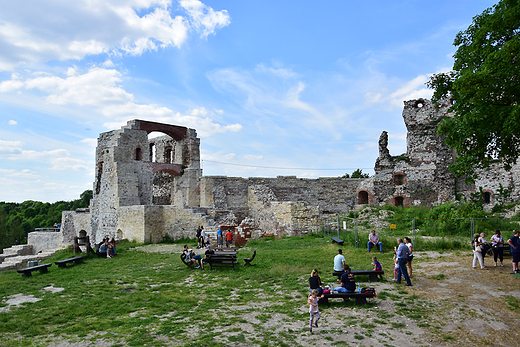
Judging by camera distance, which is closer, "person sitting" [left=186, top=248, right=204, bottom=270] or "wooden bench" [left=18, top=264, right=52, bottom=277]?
"wooden bench" [left=18, top=264, right=52, bottom=277]

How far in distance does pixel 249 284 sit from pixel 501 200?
21090mm

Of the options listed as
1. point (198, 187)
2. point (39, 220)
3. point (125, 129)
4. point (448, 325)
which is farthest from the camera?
point (39, 220)

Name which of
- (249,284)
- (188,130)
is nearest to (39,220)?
(188,130)

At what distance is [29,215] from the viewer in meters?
68.7

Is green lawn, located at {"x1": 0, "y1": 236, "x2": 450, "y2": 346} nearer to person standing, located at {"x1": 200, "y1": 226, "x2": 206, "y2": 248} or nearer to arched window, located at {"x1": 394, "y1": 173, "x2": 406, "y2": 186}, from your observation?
person standing, located at {"x1": 200, "y1": 226, "x2": 206, "y2": 248}

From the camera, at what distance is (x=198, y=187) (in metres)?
27.6

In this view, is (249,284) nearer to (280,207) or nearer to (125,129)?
(280,207)

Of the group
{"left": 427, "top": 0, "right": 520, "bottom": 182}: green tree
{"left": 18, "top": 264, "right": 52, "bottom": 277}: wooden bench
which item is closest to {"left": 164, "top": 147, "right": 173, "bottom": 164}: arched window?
{"left": 18, "top": 264, "right": 52, "bottom": 277}: wooden bench

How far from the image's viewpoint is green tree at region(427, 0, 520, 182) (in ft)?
25.9

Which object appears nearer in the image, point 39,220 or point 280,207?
point 280,207

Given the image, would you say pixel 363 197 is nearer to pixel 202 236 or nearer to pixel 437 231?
pixel 437 231

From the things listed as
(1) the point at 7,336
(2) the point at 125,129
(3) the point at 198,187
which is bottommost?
(1) the point at 7,336

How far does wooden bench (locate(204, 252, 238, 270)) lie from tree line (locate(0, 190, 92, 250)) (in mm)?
52684

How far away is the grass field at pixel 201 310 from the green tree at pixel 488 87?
4.02 meters
